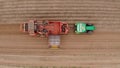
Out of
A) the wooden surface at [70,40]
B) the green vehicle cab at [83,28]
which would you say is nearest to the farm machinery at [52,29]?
the green vehicle cab at [83,28]

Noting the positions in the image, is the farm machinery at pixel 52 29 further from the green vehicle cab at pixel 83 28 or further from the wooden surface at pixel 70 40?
the wooden surface at pixel 70 40

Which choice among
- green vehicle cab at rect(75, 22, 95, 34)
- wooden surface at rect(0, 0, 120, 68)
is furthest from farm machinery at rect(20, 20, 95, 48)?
wooden surface at rect(0, 0, 120, 68)

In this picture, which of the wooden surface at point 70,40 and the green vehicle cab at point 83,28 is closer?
the green vehicle cab at point 83,28

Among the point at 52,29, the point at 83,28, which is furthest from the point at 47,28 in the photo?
the point at 83,28

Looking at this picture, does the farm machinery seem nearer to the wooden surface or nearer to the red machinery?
the red machinery

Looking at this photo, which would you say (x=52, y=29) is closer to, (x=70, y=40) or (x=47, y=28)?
(x=47, y=28)

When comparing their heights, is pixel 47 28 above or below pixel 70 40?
above

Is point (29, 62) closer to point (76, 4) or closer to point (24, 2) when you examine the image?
point (24, 2)

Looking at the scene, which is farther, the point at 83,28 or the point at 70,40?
the point at 70,40

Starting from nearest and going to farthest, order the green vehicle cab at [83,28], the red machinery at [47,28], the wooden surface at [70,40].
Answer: the red machinery at [47,28] < the green vehicle cab at [83,28] < the wooden surface at [70,40]
